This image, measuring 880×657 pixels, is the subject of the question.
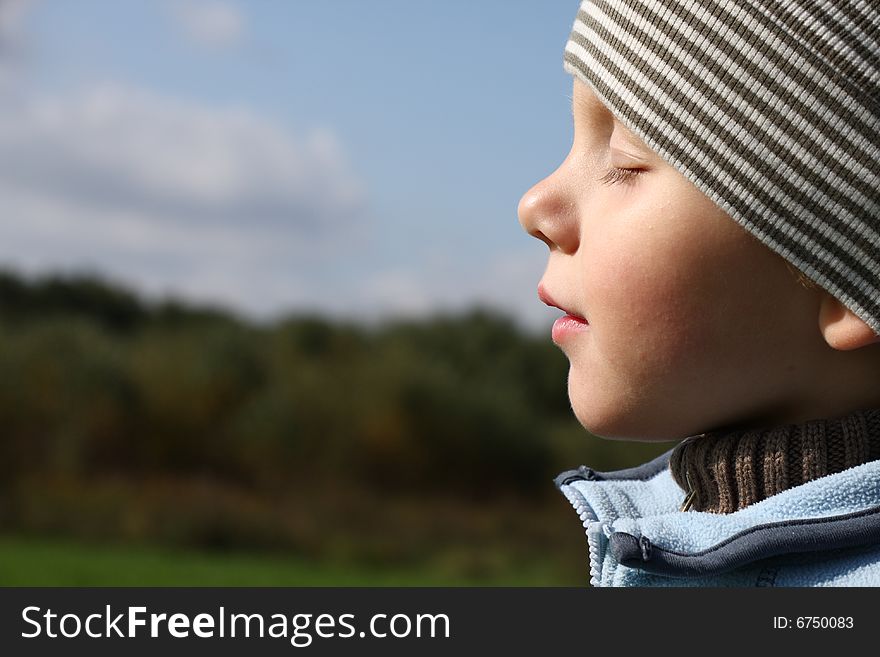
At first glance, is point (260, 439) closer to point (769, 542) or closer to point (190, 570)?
point (190, 570)

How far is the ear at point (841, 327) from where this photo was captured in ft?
3.78

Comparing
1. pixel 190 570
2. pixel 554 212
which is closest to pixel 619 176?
pixel 554 212

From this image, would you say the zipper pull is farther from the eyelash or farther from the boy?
the eyelash

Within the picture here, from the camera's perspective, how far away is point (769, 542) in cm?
114

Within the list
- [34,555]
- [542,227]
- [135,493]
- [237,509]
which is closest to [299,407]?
[237,509]

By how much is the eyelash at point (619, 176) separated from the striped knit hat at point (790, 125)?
0.06 metres

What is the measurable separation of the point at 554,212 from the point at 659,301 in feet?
0.65

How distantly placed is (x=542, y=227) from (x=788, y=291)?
0.31 metres

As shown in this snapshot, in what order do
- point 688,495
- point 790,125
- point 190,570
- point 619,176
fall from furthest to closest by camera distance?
point 190,570 → point 688,495 → point 619,176 → point 790,125

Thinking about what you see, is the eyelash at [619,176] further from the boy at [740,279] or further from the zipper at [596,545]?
the zipper at [596,545]

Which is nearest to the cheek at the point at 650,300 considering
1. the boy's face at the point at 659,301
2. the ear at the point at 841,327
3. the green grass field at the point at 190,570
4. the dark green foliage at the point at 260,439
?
the boy's face at the point at 659,301

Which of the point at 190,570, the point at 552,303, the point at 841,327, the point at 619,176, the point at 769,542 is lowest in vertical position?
the point at 769,542

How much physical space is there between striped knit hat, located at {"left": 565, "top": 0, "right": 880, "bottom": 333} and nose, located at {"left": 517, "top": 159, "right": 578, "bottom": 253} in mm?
145

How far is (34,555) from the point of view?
352 inches
